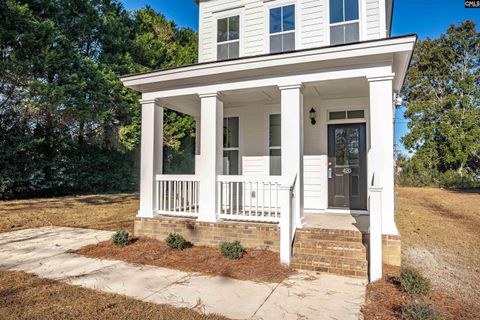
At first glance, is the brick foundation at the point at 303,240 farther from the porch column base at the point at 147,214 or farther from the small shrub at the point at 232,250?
the small shrub at the point at 232,250

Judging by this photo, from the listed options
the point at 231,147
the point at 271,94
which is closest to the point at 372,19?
the point at 271,94

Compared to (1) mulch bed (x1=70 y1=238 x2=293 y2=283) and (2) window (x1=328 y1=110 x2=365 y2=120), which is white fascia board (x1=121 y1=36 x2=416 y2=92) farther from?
(1) mulch bed (x1=70 y1=238 x2=293 y2=283)

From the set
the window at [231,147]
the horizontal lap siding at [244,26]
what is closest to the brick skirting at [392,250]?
the window at [231,147]

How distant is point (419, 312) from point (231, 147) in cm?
583

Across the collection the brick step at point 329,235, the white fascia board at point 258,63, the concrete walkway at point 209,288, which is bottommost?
the concrete walkway at point 209,288

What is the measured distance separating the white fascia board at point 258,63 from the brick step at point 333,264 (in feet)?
10.2

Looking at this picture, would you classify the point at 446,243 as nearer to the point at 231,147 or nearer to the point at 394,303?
the point at 394,303

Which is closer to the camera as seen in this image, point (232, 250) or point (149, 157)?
point (232, 250)

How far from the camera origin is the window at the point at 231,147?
8012 millimetres

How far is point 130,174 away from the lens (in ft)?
55.2

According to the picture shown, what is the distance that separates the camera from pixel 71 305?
11.1 ft

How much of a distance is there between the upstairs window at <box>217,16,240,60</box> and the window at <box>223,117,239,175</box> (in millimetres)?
1587

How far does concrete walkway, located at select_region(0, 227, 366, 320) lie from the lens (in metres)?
3.34

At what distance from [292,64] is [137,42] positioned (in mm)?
14434
